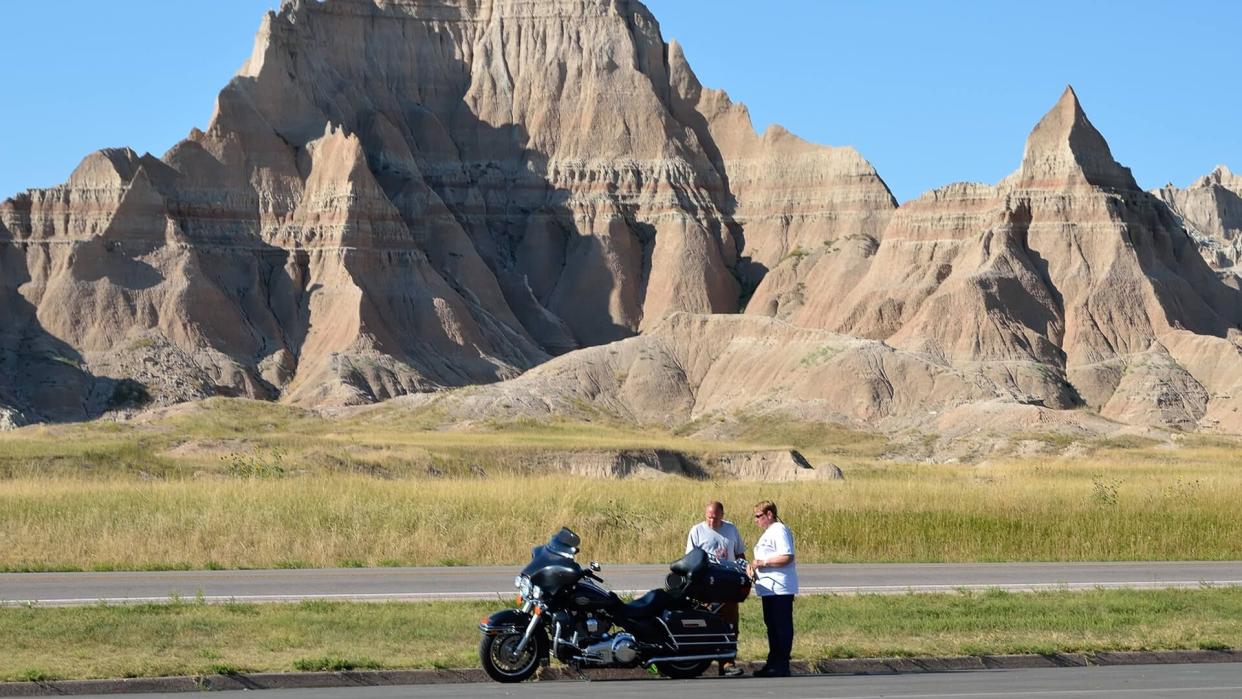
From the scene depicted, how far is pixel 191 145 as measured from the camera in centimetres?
14512

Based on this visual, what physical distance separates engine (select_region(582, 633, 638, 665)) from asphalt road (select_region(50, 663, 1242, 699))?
26 cm

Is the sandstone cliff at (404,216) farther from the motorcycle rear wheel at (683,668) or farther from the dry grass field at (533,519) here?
the motorcycle rear wheel at (683,668)

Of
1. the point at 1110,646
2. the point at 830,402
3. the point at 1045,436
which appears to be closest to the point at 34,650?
the point at 1110,646

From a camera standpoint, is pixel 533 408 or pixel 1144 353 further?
pixel 1144 353

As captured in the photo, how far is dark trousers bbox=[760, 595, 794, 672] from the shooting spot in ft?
68.4

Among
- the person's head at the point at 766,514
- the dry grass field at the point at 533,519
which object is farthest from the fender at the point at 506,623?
the dry grass field at the point at 533,519

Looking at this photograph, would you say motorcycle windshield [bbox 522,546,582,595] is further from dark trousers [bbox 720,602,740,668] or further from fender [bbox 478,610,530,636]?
dark trousers [bbox 720,602,740,668]

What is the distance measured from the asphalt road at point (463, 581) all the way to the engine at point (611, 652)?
614 cm

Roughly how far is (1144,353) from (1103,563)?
96.8 meters

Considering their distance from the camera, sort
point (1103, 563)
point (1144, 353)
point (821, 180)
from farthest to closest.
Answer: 1. point (821, 180)
2. point (1144, 353)
3. point (1103, 563)

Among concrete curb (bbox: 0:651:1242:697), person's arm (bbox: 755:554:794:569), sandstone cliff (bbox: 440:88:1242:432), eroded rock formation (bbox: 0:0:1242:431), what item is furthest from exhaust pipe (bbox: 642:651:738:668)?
eroded rock formation (bbox: 0:0:1242:431)

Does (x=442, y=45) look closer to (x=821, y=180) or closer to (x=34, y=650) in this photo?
(x=821, y=180)

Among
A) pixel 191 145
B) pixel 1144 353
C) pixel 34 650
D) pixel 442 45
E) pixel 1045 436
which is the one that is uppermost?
pixel 442 45

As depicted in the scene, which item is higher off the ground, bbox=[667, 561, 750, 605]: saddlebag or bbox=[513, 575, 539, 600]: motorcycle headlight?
bbox=[667, 561, 750, 605]: saddlebag
